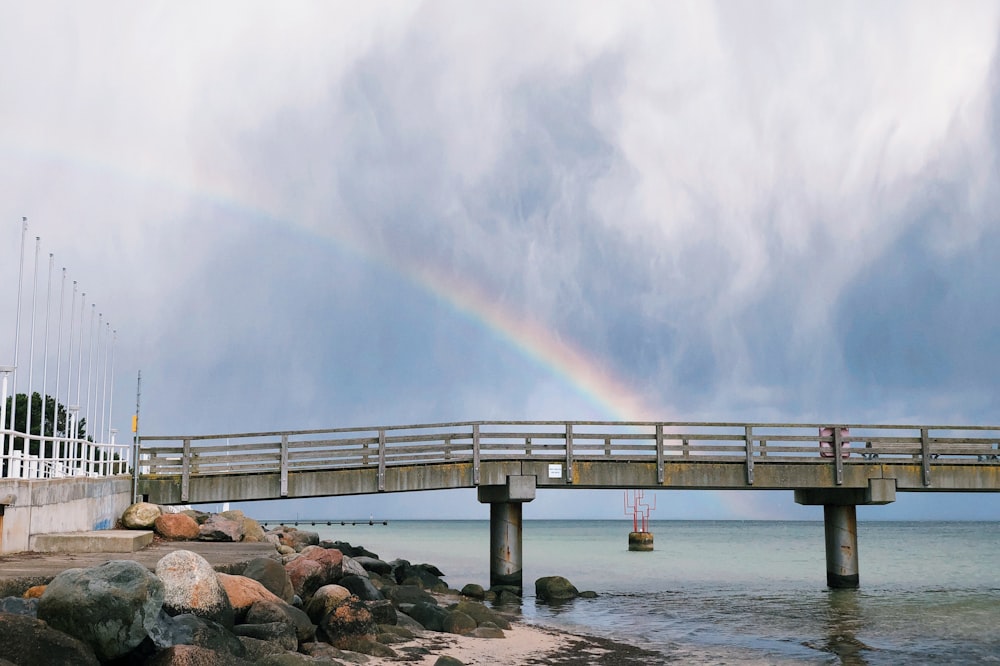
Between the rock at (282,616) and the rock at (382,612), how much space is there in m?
2.33

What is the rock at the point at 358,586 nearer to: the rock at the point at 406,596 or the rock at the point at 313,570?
the rock at the point at 313,570

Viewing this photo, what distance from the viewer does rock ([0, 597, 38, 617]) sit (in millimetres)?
9773

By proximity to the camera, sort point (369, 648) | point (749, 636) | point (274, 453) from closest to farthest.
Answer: point (369, 648) → point (749, 636) → point (274, 453)

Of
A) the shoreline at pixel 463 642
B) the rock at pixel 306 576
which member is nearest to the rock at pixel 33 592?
the shoreline at pixel 463 642

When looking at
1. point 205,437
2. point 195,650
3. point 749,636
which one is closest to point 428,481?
point 205,437

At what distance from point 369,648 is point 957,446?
20.6 meters

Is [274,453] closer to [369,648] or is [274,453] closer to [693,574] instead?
[369,648]

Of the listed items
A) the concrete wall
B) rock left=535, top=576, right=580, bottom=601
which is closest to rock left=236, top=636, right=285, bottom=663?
the concrete wall

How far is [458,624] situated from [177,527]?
7.97 m

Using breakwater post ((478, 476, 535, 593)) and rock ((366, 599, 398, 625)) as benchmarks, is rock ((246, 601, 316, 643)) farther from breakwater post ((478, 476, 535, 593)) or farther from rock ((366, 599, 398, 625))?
breakwater post ((478, 476, 535, 593))

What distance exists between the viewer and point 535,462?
26.1m

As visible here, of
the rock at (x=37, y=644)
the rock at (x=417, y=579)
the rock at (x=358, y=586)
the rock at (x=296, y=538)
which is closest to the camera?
the rock at (x=37, y=644)

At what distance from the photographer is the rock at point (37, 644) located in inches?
329

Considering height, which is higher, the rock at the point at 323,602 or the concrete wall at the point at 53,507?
the concrete wall at the point at 53,507
